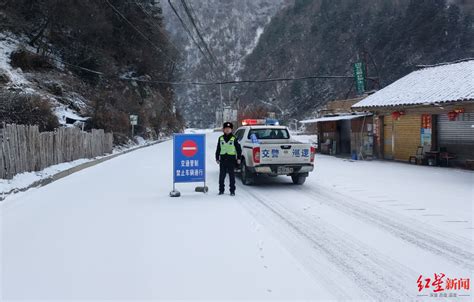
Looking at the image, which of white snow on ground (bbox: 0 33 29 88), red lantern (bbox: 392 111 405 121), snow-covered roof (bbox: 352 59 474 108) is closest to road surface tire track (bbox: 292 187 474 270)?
snow-covered roof (bbox: 352 59 474 108)

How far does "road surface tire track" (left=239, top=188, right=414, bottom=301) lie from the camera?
4.21 m

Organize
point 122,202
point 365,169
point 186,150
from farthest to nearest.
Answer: point 365,169 → point 186,150 → point 122,202

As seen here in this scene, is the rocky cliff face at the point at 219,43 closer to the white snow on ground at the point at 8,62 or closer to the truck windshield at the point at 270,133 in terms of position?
the white snow on ground at the point at 8,62

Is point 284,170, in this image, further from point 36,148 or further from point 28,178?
point 36,148

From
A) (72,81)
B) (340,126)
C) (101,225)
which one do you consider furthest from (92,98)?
(101,225)

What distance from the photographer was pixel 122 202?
8891 millimetres

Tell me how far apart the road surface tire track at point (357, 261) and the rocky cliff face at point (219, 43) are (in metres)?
127

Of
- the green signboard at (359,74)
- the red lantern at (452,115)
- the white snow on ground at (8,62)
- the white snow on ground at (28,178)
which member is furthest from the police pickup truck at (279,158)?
the green signboard at (359,74)

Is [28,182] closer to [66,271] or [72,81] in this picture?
[66,271]

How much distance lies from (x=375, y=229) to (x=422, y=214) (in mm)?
1678

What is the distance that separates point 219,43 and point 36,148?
151354mm

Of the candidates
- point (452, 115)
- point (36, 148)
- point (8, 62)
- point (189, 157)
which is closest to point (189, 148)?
point (189, 157)

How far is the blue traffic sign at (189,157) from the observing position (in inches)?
387

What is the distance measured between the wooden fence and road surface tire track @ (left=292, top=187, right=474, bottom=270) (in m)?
8.14
